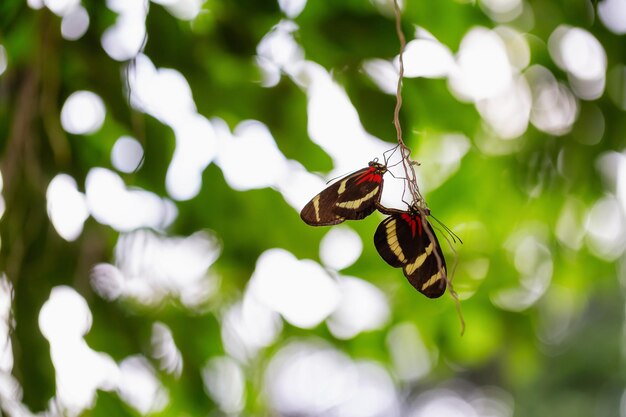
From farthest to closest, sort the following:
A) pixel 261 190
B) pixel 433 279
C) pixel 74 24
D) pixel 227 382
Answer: pixel 227 382
pixel 261 190
pixel 74 24
pixel 433 279

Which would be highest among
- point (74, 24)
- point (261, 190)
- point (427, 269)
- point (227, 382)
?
point (427, 269)

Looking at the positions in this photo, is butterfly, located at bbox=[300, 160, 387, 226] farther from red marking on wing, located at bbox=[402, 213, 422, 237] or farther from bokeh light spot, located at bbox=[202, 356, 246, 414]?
bokeh light spot, located at bbox=[202, 356, 246, 414]

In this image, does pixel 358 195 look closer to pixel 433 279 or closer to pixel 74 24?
pixel 433 279

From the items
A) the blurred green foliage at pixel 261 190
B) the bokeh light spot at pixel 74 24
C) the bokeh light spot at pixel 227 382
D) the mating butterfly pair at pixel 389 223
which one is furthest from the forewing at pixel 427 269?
the bokeh light spot at pixel 227 382

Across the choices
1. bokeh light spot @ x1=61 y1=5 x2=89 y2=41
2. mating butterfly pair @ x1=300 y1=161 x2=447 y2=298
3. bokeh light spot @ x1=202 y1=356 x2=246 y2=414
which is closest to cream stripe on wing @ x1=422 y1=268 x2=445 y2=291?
mating butterfly pair @ x1=300 y1=161 x2=447 y2=298

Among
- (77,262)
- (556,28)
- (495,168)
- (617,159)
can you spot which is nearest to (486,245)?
(495,168)

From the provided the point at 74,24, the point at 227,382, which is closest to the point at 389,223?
the point at 74,24
